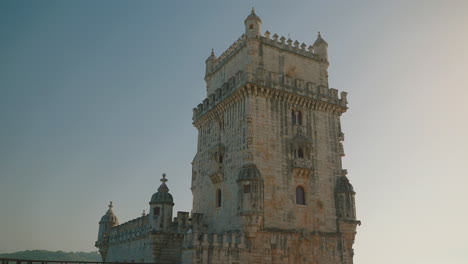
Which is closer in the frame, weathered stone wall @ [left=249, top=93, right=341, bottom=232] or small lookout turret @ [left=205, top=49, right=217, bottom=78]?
weathered stone wall @ [left=249, top=93, right=341, bottom=232]

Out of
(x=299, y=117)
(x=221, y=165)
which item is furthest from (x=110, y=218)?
(x=299, y=117)

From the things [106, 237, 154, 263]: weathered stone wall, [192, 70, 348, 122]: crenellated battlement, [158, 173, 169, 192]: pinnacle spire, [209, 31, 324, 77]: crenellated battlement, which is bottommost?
[106, 237, 154, 263]: weathered stone wall

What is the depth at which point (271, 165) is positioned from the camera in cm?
3044

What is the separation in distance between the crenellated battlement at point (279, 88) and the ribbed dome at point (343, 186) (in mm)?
6628

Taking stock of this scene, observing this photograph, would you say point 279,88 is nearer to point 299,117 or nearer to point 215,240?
point 299,117

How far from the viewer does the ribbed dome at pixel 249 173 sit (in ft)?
93.7

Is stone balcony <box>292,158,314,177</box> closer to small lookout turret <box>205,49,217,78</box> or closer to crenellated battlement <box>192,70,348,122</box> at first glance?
crenellated battlement <box>192,70,348,122</box>

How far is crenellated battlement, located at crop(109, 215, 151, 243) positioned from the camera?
115ft

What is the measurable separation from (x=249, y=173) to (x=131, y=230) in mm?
16324

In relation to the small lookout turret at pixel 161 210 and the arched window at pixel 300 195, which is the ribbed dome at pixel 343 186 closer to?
the arched window at pixel 300 195

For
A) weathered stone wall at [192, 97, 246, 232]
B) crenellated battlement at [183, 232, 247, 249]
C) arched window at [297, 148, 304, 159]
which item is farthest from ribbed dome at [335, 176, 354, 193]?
crenellated battlement at [183, 232, 247, 249]

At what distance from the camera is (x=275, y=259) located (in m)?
28.1

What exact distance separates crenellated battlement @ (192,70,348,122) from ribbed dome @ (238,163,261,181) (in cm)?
670

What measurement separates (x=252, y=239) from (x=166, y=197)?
8948 millimetres
